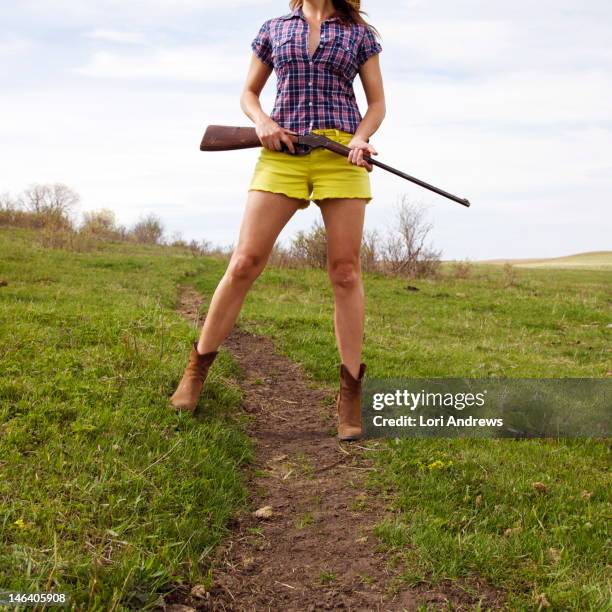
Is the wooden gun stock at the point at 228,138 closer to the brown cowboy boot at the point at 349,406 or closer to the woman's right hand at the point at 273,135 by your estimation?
the woman's right hand at the point at 273,135

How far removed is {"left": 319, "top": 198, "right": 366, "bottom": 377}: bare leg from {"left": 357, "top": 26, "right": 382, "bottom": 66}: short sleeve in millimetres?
895

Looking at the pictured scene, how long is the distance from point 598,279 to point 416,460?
26255 mm

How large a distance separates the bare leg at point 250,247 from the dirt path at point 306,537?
0.92 metres

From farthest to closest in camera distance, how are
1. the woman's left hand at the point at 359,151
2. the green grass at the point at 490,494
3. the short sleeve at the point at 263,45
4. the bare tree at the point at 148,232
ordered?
the bare tree at the point at 148,232 → the short sleeve at the point at 263,45 → the woman's left hand at the point at 359,151 → the green grass at the point at 490,494

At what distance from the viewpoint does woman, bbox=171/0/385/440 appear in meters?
3.79

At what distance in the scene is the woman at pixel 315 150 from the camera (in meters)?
3.79

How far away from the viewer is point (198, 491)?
3.24 metres

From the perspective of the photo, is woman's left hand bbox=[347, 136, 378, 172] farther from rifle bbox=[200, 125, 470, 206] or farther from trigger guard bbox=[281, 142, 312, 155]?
trigger guard bbox=[281, 142, 312, 155]

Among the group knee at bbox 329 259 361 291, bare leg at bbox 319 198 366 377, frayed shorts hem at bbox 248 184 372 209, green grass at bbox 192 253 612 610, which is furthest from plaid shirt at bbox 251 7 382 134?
green grass at bbox 192 253 612 610

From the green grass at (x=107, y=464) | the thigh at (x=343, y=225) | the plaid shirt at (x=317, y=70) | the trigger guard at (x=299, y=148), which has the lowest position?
the green grass at (x=107, y=464)

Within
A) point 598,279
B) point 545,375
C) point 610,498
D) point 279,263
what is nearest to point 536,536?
point 610,498

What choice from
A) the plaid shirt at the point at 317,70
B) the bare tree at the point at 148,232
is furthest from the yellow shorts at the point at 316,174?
the bare tree at the point at 148,232

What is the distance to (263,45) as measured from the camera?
401 centimetres

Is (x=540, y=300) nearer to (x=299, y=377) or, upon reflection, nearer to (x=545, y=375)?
(x=545, y=375)
